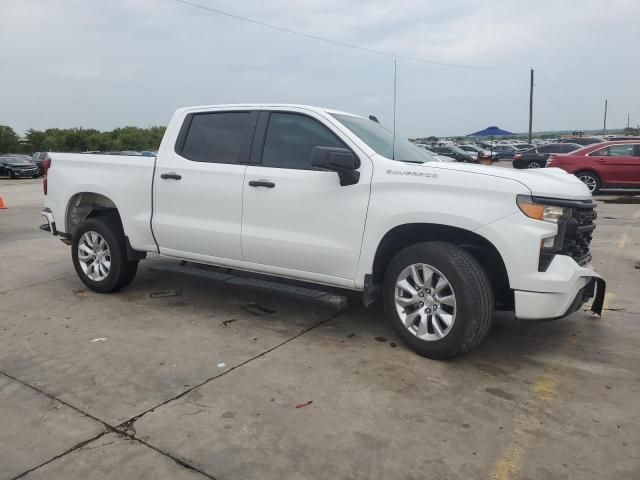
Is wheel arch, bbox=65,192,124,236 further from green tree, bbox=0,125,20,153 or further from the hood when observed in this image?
green tree, bbox=0,125,20,153

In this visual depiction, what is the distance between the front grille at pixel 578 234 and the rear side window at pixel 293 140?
1.75m

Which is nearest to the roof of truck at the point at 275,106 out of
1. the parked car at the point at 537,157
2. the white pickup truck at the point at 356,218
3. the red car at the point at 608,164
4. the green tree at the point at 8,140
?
the white pickup truck at the point at 356,218

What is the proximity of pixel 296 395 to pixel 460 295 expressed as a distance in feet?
4.21

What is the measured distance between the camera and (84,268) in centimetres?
577

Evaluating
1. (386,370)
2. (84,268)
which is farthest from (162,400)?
(84,268)

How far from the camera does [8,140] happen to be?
61406mm

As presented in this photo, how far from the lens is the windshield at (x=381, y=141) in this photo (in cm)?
445

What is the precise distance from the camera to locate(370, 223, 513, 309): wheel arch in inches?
158

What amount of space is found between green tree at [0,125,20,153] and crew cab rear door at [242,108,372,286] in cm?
6626

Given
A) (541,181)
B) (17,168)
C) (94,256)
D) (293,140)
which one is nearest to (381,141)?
(293,140)

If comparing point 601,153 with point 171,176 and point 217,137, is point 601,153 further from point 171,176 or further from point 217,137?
point 171,176

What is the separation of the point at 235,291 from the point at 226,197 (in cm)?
145

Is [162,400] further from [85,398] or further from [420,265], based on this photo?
[420,265]

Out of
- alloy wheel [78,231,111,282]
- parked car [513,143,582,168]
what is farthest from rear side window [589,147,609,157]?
alloy wheel [78,231,111,282]
